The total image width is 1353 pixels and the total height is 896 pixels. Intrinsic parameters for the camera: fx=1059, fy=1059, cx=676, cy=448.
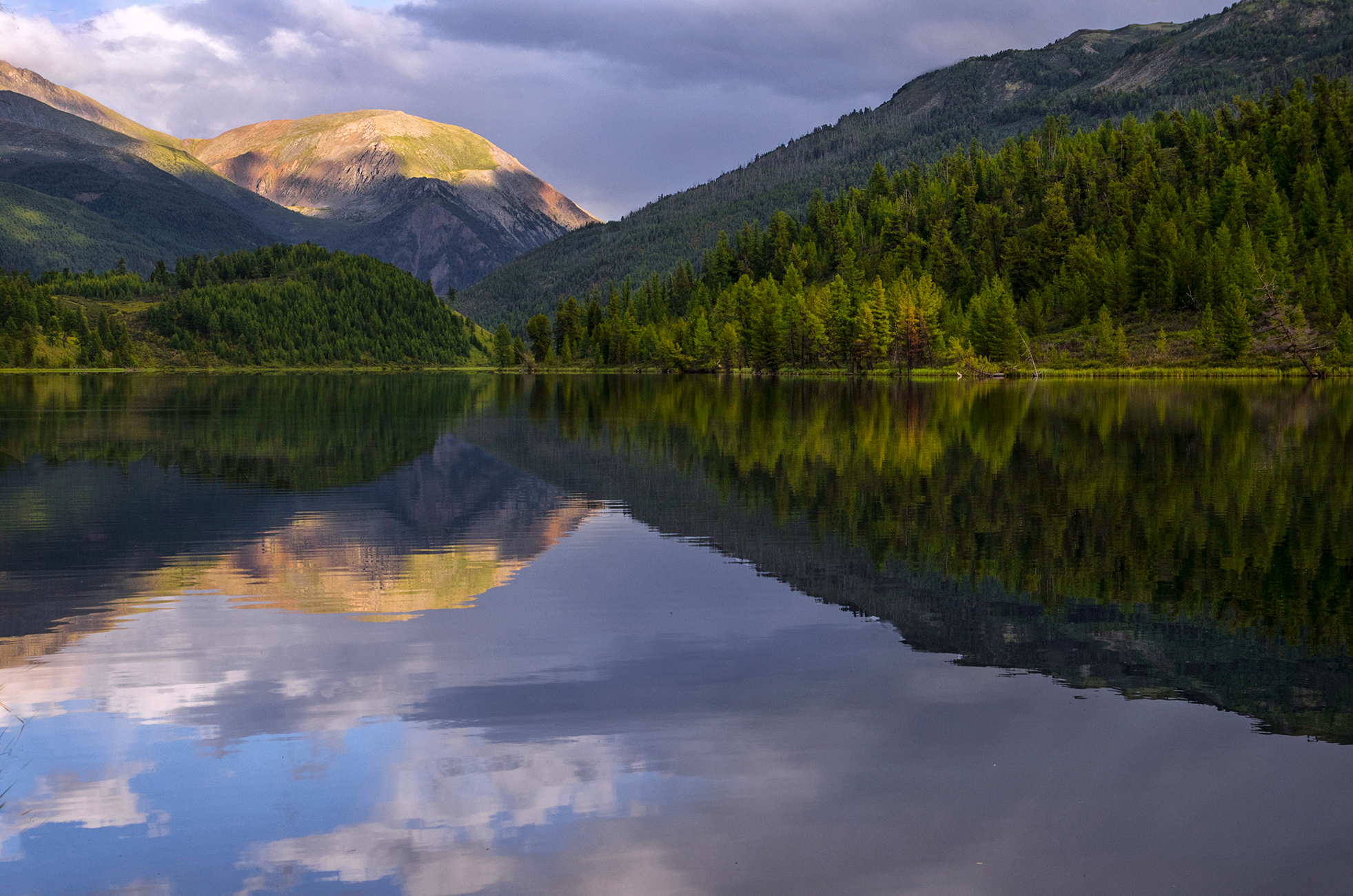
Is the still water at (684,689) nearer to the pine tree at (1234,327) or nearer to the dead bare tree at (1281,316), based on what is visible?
the dead bare tree at (1281,316)

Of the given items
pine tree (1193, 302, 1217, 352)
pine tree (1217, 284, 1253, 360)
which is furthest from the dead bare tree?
pine tree (1193, 302, 1217, 352)

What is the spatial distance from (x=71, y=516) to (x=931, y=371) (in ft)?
571

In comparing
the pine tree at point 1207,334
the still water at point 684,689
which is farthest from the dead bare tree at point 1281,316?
the still water at point 684,689

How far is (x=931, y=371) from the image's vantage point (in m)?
193

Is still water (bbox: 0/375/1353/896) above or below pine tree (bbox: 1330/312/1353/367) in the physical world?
below

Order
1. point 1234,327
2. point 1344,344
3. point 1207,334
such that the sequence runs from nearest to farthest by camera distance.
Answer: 1. point 1344,344
2. point 1234,327
3. point 1207,334

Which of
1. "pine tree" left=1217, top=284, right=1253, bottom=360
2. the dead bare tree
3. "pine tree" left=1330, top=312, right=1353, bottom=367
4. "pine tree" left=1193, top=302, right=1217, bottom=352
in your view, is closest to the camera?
the dead bare tree

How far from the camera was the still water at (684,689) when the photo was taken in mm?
10906

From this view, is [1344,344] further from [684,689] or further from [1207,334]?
[684,689]

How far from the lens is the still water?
429 inches

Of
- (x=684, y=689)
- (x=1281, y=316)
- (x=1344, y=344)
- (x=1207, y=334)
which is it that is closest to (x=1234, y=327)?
(x=1207, y=334)

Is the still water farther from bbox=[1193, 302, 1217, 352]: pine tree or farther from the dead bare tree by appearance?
bbox=[1193, 302, 1217, 352]: pine tree

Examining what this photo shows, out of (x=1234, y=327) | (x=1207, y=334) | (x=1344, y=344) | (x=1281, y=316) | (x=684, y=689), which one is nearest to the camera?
(x=684, y=689)

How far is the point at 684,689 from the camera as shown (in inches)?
630
